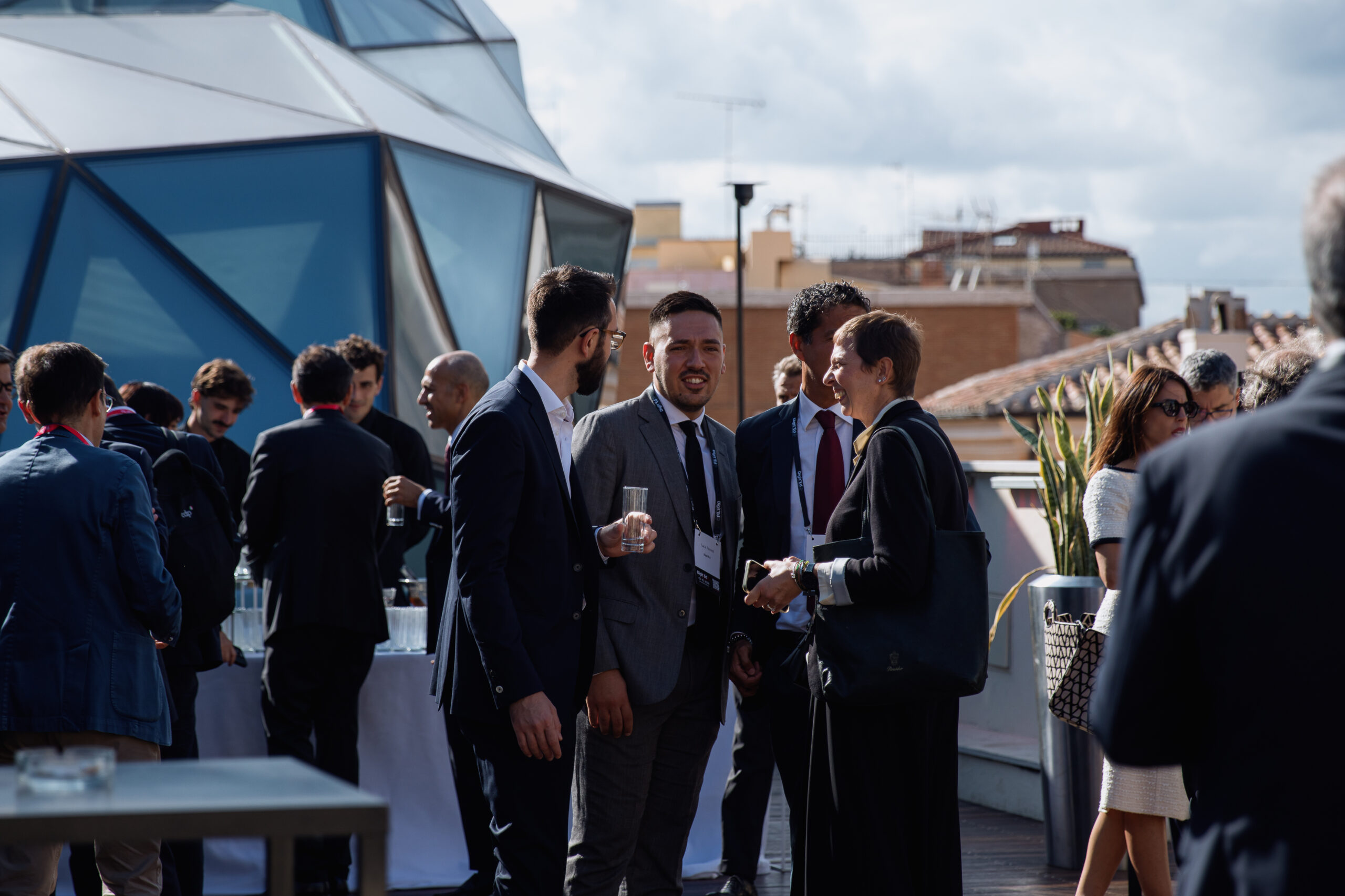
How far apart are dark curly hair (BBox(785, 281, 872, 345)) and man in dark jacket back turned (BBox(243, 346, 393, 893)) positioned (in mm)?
1823

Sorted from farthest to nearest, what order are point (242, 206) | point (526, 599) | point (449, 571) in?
point (242, 206) → point (449, 571) → point (526, 599)

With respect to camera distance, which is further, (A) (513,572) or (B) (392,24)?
(B) (392,24)

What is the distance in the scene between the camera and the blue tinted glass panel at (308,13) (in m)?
12.1

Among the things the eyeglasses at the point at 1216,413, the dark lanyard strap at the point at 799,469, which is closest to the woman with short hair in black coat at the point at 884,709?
the dark lanyard strap at the point at 799,469

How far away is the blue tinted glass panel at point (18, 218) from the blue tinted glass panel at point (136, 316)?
0.52ft

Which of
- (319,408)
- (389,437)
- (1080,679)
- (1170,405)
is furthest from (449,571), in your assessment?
(1170,405)

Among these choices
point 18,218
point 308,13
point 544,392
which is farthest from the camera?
point 308,13

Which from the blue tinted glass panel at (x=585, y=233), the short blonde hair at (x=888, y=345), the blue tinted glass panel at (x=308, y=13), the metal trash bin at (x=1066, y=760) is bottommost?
the metal trash bin at (x=1066, y=760)

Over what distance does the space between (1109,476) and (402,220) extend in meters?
7.32

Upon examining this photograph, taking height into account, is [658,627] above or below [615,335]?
below

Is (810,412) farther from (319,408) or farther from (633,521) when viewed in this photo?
(319,408)

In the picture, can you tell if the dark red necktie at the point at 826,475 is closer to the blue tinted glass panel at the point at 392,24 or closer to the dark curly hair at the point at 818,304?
the dark curly hair at the point at 818,304

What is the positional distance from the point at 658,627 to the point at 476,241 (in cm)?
758

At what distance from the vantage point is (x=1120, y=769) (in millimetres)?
3859
